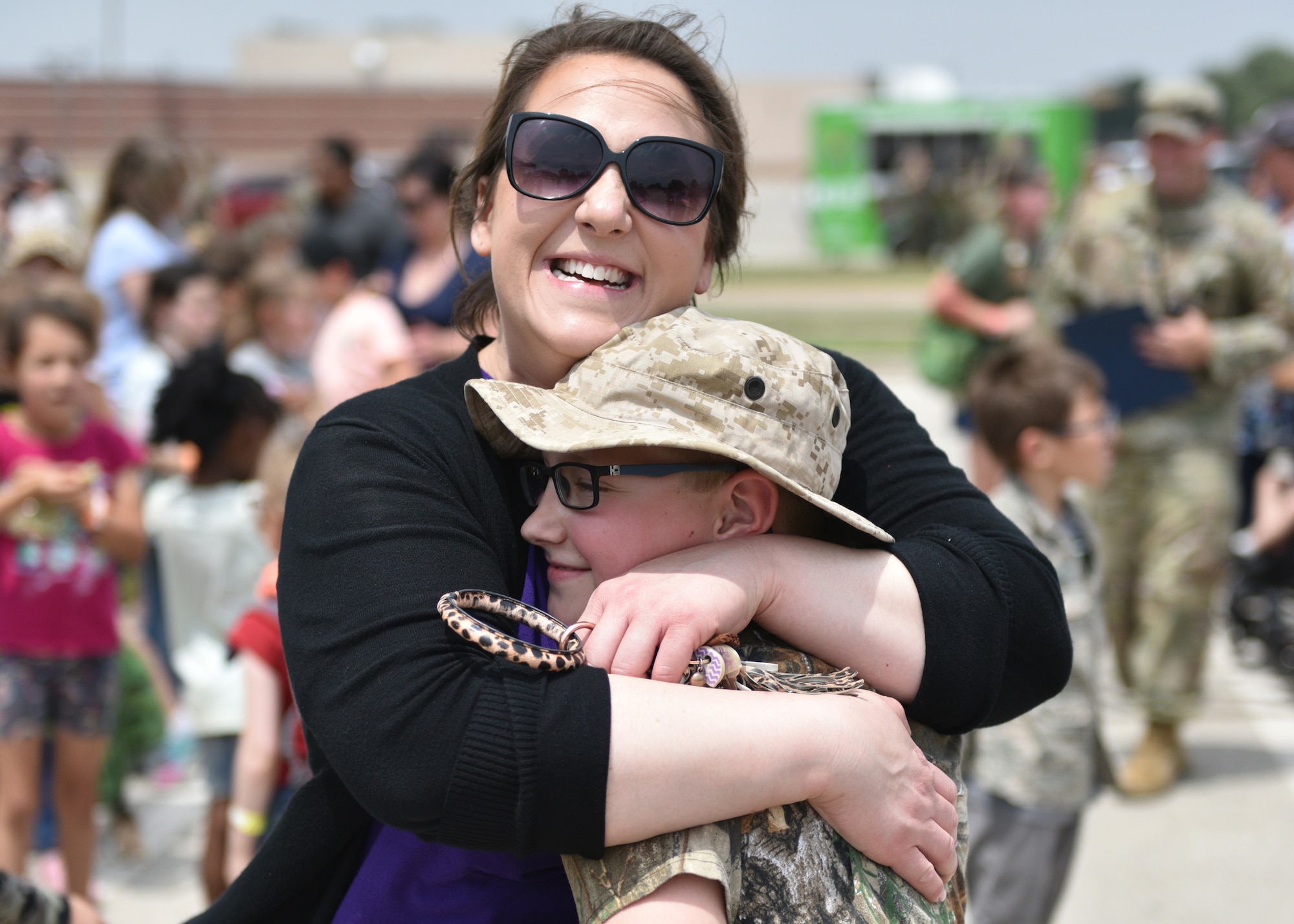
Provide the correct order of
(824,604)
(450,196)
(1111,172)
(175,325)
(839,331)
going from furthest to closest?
(839,331)
(1111,172)
(175,325)
(450,196)
(824,604)

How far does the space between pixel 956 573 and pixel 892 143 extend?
31.2 m

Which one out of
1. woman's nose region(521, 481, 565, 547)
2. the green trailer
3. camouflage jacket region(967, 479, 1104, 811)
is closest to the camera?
woman's nose region(521, 481, 565, 547)

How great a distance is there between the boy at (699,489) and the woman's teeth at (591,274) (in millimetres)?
133

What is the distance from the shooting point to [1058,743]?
3.46 meters

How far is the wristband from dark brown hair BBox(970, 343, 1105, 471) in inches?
93.6

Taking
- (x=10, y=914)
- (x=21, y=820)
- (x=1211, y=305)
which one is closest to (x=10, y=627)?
(x=21, y=820)

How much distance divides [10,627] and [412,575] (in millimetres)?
3220

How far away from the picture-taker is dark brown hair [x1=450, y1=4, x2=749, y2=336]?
5.67 ft

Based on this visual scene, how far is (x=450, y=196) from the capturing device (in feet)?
6.71

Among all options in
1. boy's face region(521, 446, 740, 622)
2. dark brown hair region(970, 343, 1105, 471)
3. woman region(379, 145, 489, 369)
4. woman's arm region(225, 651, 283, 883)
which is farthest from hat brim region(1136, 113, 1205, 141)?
boy's face region(521, 446, 740, 622)

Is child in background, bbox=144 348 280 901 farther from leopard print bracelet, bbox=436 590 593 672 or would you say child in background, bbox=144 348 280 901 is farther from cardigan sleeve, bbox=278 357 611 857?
leopard print bracelet, bbox=436 590 593 672

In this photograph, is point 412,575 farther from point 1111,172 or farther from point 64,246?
point 1111,172

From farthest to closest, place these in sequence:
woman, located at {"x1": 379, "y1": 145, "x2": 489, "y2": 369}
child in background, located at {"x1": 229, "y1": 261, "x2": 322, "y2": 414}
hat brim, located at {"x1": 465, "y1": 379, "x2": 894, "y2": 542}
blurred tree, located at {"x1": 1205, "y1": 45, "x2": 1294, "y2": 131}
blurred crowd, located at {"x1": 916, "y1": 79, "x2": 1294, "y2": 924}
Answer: blurred tree, located at {"x1": 1205, "y1": 45, "x2": 1294, "y2": 131}, child in background, located at {"x1": 229, "y1": 261, "x2": 322, "y2": 414}, woman, located at {"x1": 379, "y1": 145, "x2": 489, "y2": 369}, blurred crowd, located at {"x1": 916, "y1": 79, "x2": 1294, "y2": 924}, hat brim, located at {"x1": 465, "y1": 379, "x2": 894, "y2": 542}

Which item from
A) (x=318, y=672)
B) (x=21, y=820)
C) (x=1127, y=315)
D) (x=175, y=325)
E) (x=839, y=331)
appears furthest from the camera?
(x=839, y=331)
